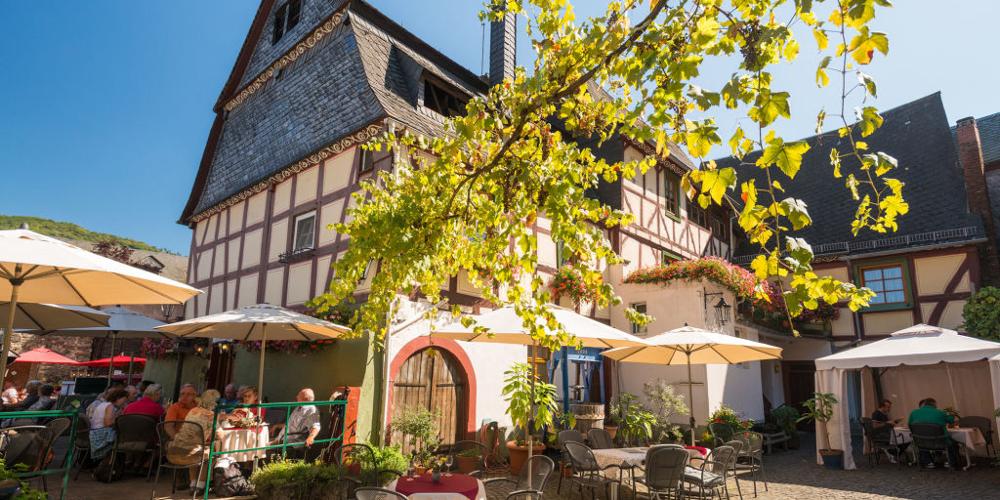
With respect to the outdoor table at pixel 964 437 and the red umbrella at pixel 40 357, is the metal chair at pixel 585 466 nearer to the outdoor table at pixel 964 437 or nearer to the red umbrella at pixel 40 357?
the outdoor table at pixel 964 437

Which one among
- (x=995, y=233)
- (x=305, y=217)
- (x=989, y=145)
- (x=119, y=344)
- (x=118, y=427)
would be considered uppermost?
(x=989, y=145)

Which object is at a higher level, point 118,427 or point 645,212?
point 645,212

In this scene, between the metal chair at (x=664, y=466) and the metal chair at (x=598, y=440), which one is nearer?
the metal chair at (x=664, y=466)

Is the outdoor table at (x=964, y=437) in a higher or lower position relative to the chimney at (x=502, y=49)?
lower

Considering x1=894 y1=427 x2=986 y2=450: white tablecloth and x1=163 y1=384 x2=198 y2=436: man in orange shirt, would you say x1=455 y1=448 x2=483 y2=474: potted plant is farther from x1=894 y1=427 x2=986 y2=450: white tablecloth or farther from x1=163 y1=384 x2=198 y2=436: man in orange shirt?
x1=894 y1=427 x2=986 y2=450: white tablecloth

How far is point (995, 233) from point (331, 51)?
62.1 ft

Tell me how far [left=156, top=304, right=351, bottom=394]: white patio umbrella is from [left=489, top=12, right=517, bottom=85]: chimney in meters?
9.01

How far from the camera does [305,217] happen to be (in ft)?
37.0

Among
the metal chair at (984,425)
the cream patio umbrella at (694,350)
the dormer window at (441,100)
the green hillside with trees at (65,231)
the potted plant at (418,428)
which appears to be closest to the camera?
the cream patio umbrella at (694,350)

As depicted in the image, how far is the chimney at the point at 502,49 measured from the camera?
14.6 meters

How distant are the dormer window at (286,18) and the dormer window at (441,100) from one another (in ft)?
15.9

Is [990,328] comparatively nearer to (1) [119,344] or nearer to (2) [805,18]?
(2) [805,18]

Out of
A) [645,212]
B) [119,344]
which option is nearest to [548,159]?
[645,212]

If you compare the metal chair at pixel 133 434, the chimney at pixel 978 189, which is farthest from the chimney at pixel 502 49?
the chimney at pixel 978 189
